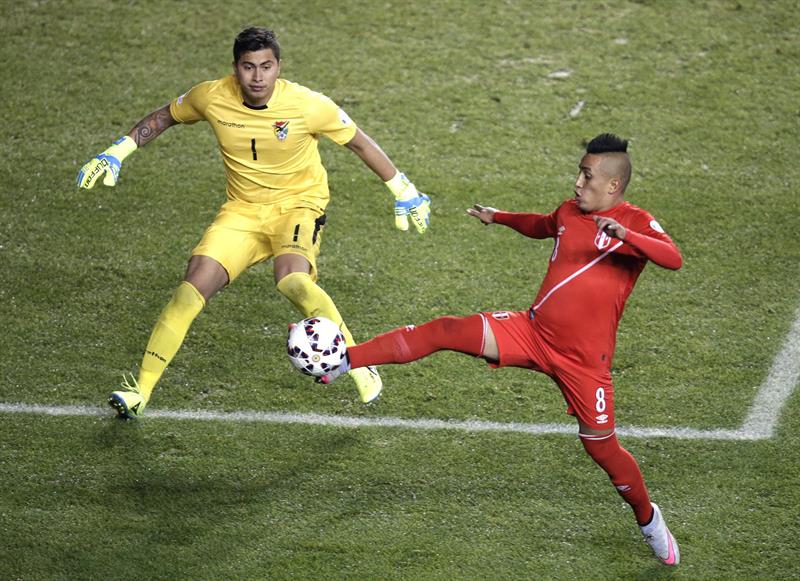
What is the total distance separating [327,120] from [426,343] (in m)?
1.65

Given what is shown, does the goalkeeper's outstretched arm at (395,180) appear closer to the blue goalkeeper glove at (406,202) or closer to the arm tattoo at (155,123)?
the blue goalkeeper glove at (406,202)

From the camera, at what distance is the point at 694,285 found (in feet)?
26.3

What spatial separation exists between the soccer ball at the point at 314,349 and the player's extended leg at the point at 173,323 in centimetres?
95

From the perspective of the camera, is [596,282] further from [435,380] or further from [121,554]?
[121,554]

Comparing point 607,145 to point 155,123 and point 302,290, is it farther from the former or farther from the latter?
→ point 155,123

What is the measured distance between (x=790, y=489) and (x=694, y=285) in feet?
6.59

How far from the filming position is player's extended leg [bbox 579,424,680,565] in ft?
18.6

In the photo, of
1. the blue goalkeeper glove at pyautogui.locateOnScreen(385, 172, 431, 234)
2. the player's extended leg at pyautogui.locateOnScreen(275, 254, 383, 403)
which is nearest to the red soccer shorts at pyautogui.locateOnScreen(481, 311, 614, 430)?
the player's extended leg at pyautogui.locateOnScreen(275, 254, 383, 403)

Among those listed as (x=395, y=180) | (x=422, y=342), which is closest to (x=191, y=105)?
(x=395, y=180)

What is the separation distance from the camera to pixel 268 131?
22.1ft

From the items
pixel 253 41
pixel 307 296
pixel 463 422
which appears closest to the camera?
pixel 253 41

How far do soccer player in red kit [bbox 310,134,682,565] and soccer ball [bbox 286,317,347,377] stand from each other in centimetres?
8

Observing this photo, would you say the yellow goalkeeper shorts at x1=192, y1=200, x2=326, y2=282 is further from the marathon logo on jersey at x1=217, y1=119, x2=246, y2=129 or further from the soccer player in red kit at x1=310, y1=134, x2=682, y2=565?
the soccer player in red kit at x1=310, y1=134, x2=682, y2=565

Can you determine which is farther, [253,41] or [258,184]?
[258,184]
